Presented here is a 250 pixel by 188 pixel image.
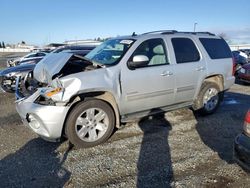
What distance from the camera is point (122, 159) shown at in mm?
3854

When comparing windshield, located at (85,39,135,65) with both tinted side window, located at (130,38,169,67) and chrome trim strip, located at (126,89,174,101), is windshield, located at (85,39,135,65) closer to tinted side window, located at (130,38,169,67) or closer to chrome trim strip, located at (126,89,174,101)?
tinted side window, located at (130,38,169,67)

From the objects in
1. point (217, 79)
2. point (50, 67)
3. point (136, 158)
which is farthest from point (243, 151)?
point (217, 79)

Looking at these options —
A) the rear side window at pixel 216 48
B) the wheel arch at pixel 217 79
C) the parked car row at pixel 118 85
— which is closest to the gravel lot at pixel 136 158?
the parked car row at pixel 118 85

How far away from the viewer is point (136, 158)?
3877mm

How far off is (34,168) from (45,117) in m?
0.75

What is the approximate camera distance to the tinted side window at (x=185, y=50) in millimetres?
5203

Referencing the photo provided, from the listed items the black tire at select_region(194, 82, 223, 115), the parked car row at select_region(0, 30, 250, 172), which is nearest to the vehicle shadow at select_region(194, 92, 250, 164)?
the black tire at select_region(194, 82, 223, 115)

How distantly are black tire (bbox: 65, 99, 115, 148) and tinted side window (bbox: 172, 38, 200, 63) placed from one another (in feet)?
6.04

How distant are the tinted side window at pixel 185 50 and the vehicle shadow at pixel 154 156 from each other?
140cm

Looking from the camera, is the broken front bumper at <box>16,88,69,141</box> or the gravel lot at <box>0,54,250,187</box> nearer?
the gravel lot at <box>0,54,250,187</box>

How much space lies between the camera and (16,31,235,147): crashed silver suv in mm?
4027

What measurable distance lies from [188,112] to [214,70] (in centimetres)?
120

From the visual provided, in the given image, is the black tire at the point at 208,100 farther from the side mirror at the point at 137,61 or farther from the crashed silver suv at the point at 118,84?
the side mirror at the point at 137,61

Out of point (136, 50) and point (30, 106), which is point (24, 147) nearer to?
point (30, 106)
